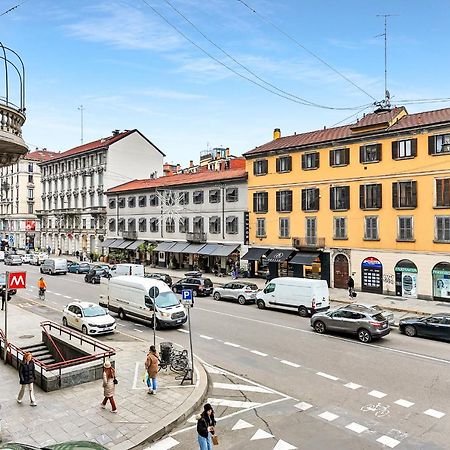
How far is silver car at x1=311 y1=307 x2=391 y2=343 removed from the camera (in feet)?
69.1

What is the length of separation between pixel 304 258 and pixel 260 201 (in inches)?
305

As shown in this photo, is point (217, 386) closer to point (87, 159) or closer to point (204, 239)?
point (204, 239)

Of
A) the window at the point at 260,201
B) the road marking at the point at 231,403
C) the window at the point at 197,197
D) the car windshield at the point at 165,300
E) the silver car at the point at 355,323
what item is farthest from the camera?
the window at the point at 197,197

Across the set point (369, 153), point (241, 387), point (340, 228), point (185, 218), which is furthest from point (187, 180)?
point (241, 387)

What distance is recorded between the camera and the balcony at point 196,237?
164 ft

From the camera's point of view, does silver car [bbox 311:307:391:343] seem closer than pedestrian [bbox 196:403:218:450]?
No

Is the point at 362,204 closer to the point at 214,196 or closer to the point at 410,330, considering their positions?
the point at 410,330

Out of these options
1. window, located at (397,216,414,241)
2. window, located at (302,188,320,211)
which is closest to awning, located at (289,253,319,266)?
window, located at (302,188,320,211)

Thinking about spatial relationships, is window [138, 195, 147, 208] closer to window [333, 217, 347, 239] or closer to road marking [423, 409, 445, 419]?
window [333, 217, 347, 239]

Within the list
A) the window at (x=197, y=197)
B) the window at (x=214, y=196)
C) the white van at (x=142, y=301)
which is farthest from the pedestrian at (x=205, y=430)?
the window at (x=197, y=197)

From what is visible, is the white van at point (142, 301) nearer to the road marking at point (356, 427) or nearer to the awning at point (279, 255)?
the road marking at point (356, 427)

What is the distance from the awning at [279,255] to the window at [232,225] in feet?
18.3

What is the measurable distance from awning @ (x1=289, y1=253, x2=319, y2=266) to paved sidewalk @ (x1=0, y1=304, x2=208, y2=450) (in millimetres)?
23099

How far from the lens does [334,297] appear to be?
112 ft
